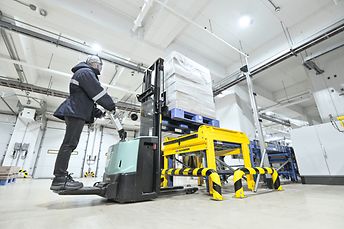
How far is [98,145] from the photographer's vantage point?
13898 millimetres

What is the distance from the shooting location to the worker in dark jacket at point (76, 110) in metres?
1.97

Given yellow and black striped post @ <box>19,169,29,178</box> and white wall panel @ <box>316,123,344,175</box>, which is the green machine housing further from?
yellow and black striped post @ <box>19,169,29,178</box>

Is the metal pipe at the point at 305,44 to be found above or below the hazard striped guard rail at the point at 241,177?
above

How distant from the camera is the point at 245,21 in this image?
5105mm

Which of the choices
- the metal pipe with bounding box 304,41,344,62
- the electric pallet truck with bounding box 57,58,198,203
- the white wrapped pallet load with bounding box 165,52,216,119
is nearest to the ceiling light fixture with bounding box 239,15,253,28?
the metal pipe with bounding box 304,41,344,62

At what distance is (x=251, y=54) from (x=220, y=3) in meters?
2.76

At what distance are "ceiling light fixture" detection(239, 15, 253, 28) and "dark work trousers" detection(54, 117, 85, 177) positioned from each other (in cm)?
546

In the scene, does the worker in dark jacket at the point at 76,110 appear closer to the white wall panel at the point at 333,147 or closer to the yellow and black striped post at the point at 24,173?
the white wall panel at the point at 333,147

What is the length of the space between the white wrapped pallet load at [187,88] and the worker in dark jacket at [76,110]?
1128 millimetres

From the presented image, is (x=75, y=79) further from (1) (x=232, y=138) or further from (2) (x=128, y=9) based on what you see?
(2) (x=128, y=9)

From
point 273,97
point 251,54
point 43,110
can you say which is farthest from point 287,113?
point 43,110

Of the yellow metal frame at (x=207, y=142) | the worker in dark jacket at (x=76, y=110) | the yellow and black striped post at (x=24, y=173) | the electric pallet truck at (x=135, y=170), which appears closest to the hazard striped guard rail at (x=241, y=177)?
the yellow metal frame at (x=207, y=142)

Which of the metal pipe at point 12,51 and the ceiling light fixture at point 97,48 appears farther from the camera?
the ceiling light fixture at point 97,48

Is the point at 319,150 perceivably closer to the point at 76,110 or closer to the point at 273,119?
the point at 76,110
